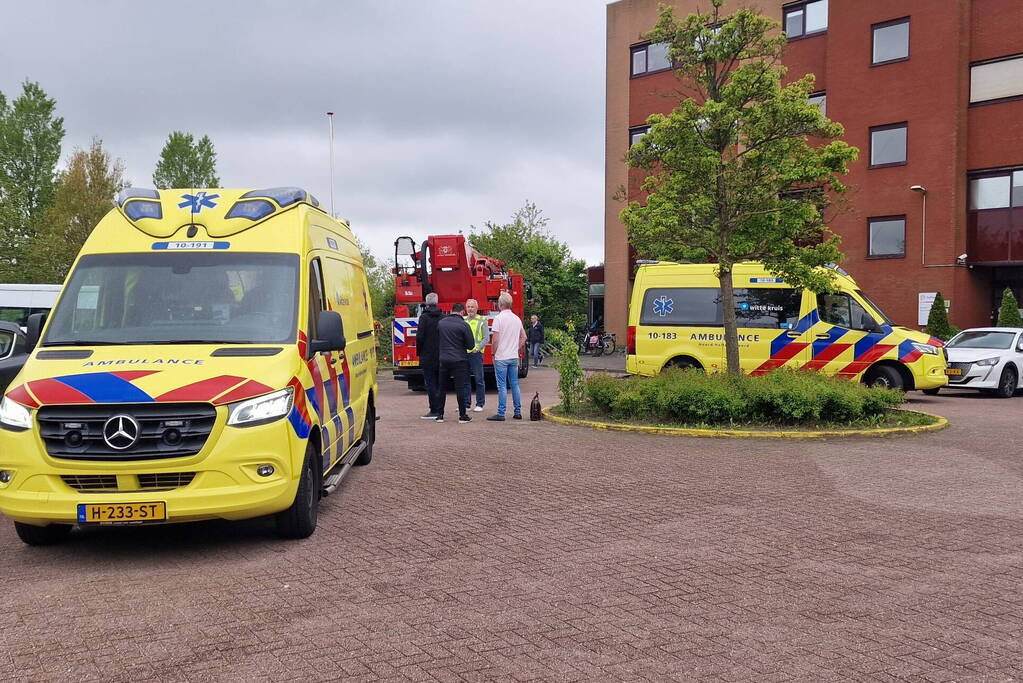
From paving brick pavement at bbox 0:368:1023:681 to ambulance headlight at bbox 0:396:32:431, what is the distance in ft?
2.95

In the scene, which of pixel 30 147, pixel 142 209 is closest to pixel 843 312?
pixel 142 209

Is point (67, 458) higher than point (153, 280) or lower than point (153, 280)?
A: lower

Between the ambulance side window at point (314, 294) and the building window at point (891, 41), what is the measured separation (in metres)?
25.2

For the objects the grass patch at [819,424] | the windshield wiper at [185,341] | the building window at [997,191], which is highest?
the building window at [997,191]

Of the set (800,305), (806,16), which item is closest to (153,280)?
(800,305)

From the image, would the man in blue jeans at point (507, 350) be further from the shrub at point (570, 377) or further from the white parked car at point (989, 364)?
the white parked car at point (989, 364)

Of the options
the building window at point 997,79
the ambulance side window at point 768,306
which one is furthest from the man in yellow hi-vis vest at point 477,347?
the building window at point 997,79

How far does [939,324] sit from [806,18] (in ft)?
37.9

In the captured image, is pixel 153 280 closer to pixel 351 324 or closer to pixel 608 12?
pixel 351 324

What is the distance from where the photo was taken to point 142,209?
22.5ft

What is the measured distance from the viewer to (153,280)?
21.2ft

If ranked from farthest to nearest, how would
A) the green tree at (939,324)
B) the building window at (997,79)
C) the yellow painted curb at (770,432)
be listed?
1. the building window at (997,79)
2. the green tree at (939,324)
3. the yellow painted curb at (770,432)

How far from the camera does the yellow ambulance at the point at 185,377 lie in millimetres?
5367

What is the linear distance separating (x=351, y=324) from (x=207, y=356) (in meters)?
2.60
